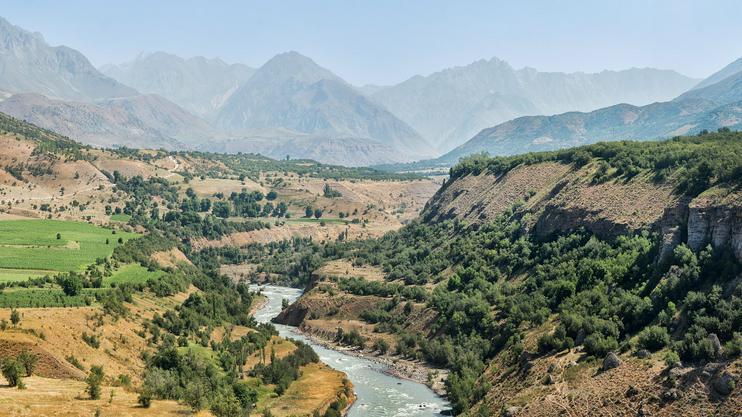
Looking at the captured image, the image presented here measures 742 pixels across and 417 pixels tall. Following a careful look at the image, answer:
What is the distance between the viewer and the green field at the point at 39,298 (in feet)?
281

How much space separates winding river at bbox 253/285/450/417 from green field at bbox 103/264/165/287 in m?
27.2

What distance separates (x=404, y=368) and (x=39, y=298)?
153 feet

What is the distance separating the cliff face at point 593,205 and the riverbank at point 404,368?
98.8 ft

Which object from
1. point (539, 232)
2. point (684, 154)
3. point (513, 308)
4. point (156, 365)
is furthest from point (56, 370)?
point (684, 154)

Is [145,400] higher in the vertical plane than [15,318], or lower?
lower

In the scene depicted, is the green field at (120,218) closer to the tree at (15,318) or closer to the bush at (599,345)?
the tree at (15,318)

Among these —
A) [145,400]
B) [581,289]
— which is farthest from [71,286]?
[581,289]

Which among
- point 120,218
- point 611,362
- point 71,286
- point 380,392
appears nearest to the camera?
point 611,362

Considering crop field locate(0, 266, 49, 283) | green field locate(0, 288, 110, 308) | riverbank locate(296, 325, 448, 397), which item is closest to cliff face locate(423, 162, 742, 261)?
riverbank locate(296, 325, 448, 397)

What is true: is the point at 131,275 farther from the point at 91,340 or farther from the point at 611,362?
the point at 611,362

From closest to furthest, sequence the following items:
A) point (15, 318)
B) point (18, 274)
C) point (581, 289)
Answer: point (15, 318), point (581, 289), point (18, 274)

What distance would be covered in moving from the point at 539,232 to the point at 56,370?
7806cm

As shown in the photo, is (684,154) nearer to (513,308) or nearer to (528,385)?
(513,308)

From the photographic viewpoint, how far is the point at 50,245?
133 meters
